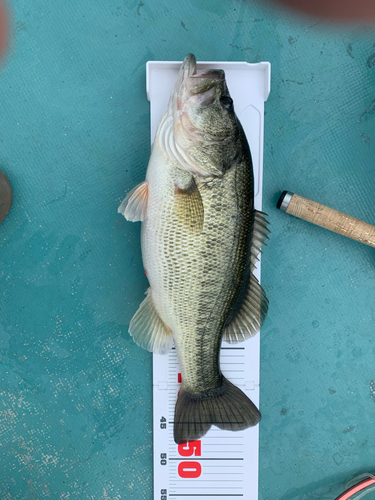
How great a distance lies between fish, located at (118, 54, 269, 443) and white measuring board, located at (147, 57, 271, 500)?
0.56 feet

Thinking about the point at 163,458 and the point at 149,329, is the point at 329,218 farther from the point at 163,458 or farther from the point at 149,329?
the point at 163,458

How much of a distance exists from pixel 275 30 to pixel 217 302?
1.20 meters

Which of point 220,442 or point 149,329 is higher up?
point 149,329

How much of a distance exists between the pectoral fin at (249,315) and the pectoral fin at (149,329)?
9.5 inches

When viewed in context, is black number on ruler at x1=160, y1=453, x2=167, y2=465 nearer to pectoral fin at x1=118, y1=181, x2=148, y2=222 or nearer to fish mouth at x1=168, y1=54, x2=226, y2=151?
pectoral fin at x1=118, y1=181, x2=148, y2=222

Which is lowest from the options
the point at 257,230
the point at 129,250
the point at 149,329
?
the point at 149,329

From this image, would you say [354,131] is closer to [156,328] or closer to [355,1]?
[355,1]

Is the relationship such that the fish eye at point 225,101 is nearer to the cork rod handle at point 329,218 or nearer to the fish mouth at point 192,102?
the fish mouth at point 192,102

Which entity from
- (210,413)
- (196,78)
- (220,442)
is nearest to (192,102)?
(196,78)

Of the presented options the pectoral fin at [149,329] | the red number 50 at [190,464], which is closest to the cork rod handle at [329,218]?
the pectoral fin at [149,329]

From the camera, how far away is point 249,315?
1276 millimetres

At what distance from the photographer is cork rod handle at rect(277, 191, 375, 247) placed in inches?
52.5

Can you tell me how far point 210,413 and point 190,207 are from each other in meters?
0.83

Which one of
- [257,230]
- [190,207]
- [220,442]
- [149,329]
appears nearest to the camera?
[190,207]
